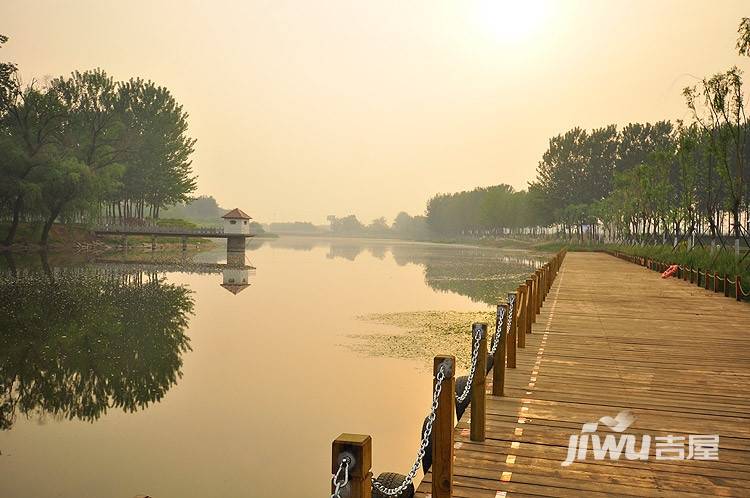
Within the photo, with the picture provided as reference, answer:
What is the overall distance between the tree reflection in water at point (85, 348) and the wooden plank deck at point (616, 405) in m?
8.26

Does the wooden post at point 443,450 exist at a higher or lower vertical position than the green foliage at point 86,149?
lower

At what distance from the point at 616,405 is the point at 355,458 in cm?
582

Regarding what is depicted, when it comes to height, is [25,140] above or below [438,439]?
above

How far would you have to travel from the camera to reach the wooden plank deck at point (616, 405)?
5770 mm

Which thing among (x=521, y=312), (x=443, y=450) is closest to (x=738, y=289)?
(x=521, y=312)

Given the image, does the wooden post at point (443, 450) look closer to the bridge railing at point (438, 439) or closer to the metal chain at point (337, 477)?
the bridge railing at point (438, 439)

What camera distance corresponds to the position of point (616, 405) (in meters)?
8.28

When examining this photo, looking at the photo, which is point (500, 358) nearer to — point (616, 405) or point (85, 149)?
point (616, 405)

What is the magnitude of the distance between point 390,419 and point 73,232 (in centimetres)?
6839

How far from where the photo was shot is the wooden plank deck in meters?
5.77

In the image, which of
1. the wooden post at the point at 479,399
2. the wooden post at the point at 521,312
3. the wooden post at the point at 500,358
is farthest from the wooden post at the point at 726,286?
the wooden post at the point at 479,399

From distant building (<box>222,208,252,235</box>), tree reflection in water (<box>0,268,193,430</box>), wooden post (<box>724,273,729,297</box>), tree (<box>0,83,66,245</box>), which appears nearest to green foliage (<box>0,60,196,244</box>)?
tree (<box>0,83,66,245</box>)

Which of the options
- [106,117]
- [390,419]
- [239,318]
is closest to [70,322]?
[239,318]

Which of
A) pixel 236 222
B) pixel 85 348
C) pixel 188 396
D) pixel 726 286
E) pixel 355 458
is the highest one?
pixel 236 222
